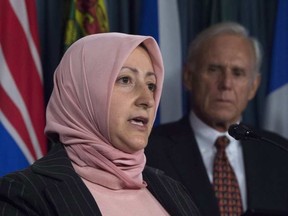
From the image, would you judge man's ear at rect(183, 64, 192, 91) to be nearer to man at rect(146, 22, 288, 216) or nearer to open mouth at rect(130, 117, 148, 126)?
man at rect(146, 22, 288, 216)

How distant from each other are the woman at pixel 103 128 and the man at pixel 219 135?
1.04 meters

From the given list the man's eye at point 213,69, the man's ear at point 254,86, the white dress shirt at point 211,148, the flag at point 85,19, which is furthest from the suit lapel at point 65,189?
the man's ear at point 254,86

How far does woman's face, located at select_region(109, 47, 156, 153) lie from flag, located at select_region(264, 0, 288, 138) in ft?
5.74

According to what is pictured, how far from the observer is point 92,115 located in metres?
2.02

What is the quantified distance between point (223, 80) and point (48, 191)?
5.43ft

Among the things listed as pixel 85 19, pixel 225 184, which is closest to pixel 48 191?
pixel 85 19

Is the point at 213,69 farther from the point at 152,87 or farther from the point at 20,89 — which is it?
the point at 152,87

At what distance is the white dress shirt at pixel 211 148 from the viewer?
331cm

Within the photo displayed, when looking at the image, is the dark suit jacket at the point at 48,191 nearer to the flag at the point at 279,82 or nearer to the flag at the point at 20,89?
the flag at the point at 20,89

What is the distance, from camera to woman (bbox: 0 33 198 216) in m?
2.00

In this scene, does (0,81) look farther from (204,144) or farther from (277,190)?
(277,190)

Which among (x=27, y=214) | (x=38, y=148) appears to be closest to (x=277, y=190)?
(x=38, y=148)

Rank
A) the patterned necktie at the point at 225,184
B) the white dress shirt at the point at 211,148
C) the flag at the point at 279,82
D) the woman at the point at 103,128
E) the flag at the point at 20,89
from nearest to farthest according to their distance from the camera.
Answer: the woman at the point at 103,128, the flag at the point at 20,89, the patterned necktie at the point at 225,184, the white dress shirt at the point at 211,148, the flag at the point at 279,82

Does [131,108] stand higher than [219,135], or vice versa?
[131,108]
